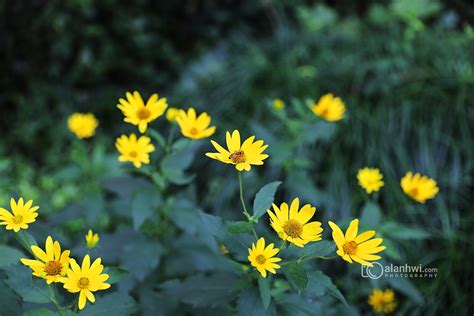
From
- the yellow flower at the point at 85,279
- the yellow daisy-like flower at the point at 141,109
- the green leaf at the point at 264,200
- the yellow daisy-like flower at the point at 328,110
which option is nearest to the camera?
the yellow flower at the point at 85,279

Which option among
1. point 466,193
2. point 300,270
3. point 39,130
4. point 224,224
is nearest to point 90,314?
point 224,224

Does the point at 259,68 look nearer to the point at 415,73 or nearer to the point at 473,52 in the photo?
the point at 415,73

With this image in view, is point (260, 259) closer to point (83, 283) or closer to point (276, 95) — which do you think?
point (83, 283)

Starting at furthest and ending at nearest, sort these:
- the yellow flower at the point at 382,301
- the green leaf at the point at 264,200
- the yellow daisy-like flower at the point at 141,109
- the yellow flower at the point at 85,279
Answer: the yellow flower at the point at 382,301, the yellow daisy-like flower at the point at 141,109, the green leaf at the point at 264,200, the yellow flower at the point at 85,279

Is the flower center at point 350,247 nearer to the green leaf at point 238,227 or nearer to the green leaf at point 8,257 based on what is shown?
the green leaf at point 238,227

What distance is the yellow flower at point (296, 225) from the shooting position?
3.39ft

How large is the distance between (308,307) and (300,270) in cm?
24

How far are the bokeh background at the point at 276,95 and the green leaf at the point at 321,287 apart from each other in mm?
566

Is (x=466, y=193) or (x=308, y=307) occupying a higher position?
(x=308, y=307)

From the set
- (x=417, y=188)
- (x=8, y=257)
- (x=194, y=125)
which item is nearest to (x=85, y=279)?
(x=8, y=257)

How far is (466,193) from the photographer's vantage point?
2256mm

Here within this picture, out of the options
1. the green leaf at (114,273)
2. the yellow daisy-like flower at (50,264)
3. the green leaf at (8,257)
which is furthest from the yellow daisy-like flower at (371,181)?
the green leaf at (8,257)

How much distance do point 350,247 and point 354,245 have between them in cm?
1

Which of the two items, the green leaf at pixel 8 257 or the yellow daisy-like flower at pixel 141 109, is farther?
the yellow daisy-like flower at pixel 141 109
